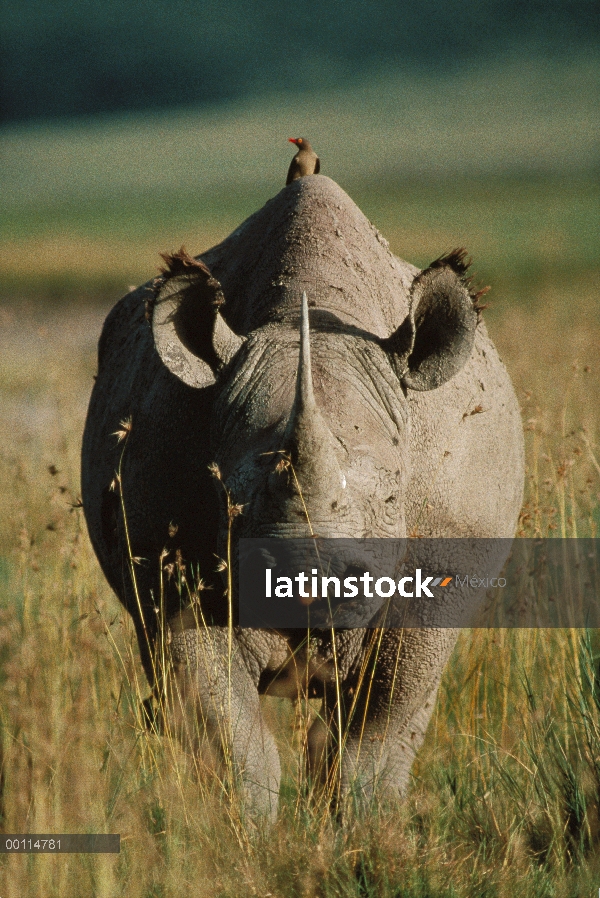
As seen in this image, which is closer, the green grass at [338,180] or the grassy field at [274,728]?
the grassy field at [274,728]

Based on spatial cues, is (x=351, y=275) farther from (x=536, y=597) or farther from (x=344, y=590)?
(x=536, y=597)

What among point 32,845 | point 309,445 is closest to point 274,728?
point 32,845

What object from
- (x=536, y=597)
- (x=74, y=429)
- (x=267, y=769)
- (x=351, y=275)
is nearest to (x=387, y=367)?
(x=351, y=275)

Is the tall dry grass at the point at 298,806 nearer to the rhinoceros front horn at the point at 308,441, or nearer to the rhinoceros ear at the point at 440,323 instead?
the rhinoceros front horn at the point at 308,441

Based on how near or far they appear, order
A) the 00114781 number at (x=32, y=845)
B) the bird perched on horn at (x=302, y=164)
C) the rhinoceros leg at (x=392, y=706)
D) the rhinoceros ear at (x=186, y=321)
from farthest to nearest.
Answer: the bird perched on horn at (x=302, y=164)
the rhinoceros leg at (x=392, y=706)
the rhinoceros ear at (x=186, y=321)
the 00114781 number at (x=32, y=845)

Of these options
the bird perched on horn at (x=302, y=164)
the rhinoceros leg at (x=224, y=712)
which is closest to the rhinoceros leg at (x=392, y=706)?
the rhinoceros leg at (x=224, y=712)

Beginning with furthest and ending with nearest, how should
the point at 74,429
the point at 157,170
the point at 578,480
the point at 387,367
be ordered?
the point at 157,170
the point at 74,429
the point at 578,480
the point at 387,367

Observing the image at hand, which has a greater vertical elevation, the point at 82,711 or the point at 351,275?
the point at 351,275

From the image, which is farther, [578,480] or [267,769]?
[578,480]

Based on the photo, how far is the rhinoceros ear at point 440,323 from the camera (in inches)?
158

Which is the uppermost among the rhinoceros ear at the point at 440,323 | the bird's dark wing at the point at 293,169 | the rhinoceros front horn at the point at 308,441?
the bird's dark wing at the point at 293,169

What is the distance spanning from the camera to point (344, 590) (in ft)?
11.7

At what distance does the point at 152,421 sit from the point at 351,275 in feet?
2.97

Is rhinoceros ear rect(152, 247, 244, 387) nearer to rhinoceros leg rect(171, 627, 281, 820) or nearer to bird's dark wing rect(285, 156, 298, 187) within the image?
rhinoceros leg rect(171, 627, 281, 820)
